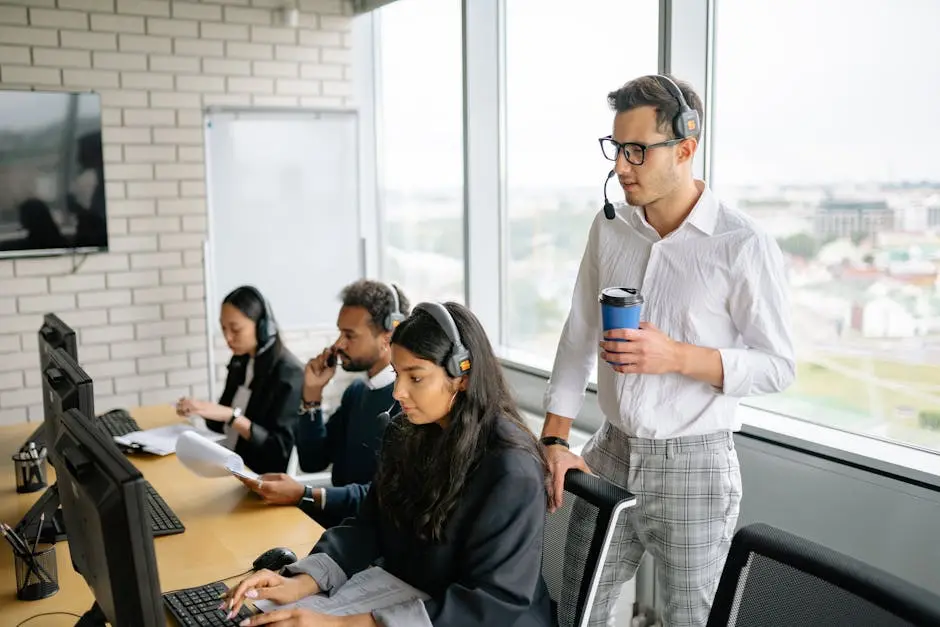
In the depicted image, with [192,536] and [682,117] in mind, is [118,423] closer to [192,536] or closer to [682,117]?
[192,536]

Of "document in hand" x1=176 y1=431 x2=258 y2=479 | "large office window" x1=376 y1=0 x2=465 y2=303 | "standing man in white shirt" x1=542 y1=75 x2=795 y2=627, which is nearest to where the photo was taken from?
"standing man in white shirt" x1=542 y1=75 x2=795 y2=627

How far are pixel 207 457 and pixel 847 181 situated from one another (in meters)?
1.89

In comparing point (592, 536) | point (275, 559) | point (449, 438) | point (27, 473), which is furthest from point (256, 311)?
point (592, 536)

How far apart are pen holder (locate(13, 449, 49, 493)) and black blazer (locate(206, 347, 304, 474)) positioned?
644 millimetres

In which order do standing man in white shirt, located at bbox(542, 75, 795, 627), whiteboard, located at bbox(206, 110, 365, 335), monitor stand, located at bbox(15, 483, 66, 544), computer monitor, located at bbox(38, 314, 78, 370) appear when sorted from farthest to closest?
whiteboard, located at bbox(206, 110, 365, 335) < computer monitor, located at bbox(38, 314, 78, 370) < monitor stand, located at bbox(15, 483, 66, 544) < standing man in white shirt, located at bbox(542, 75, 795, 627)

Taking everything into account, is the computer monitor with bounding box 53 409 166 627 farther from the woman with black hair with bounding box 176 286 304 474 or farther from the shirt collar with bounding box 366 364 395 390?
the woman with black hair with bounding box 176 286 304 474

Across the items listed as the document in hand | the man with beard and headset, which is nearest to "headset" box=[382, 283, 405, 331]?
the man with beard and headset

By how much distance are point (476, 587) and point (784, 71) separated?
1.89 metres

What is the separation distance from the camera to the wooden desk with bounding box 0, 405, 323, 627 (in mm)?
1833

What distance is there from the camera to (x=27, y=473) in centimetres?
258

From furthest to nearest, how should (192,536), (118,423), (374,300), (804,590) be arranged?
(118,423) < (374,300) < (192,536) < (804,590)

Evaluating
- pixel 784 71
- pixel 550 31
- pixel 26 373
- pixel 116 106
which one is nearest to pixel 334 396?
pixel 26 373

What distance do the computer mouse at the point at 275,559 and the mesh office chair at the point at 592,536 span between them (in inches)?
21.2

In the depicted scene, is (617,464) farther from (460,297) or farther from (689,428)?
(460,297)
